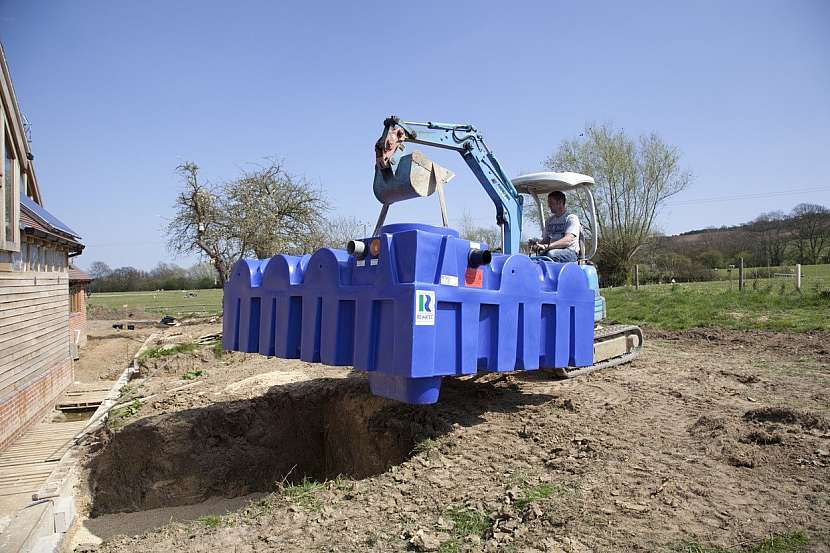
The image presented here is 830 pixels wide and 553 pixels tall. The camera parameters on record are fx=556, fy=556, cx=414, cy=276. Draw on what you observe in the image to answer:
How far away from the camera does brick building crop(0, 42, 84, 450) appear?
31.1 ft

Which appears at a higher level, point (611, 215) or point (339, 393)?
point (611, 215)

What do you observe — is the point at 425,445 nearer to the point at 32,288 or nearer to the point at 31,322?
the point at 31,322

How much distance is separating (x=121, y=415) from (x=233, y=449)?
76.9 inches

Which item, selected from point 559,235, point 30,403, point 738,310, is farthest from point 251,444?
point 738,310

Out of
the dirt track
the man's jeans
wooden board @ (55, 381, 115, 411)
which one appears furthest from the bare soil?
the man's jeans

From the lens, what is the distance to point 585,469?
4.26m

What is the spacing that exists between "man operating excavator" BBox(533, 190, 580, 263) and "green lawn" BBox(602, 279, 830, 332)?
7223 millimetres

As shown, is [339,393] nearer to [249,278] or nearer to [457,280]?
[249,278]

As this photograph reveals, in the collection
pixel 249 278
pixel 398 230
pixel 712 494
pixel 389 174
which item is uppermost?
pixel 389 174

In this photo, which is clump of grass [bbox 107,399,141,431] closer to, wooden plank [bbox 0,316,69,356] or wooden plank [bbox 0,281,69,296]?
wooden plank [bbox 0,316,69,356]

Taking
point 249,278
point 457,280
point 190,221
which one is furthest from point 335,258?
point 190,221

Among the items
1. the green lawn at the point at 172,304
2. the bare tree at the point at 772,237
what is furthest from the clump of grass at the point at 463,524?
the bare tree at the point at 772,237

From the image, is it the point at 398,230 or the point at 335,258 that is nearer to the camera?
the point at 398,230

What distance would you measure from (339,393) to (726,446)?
4729mm
